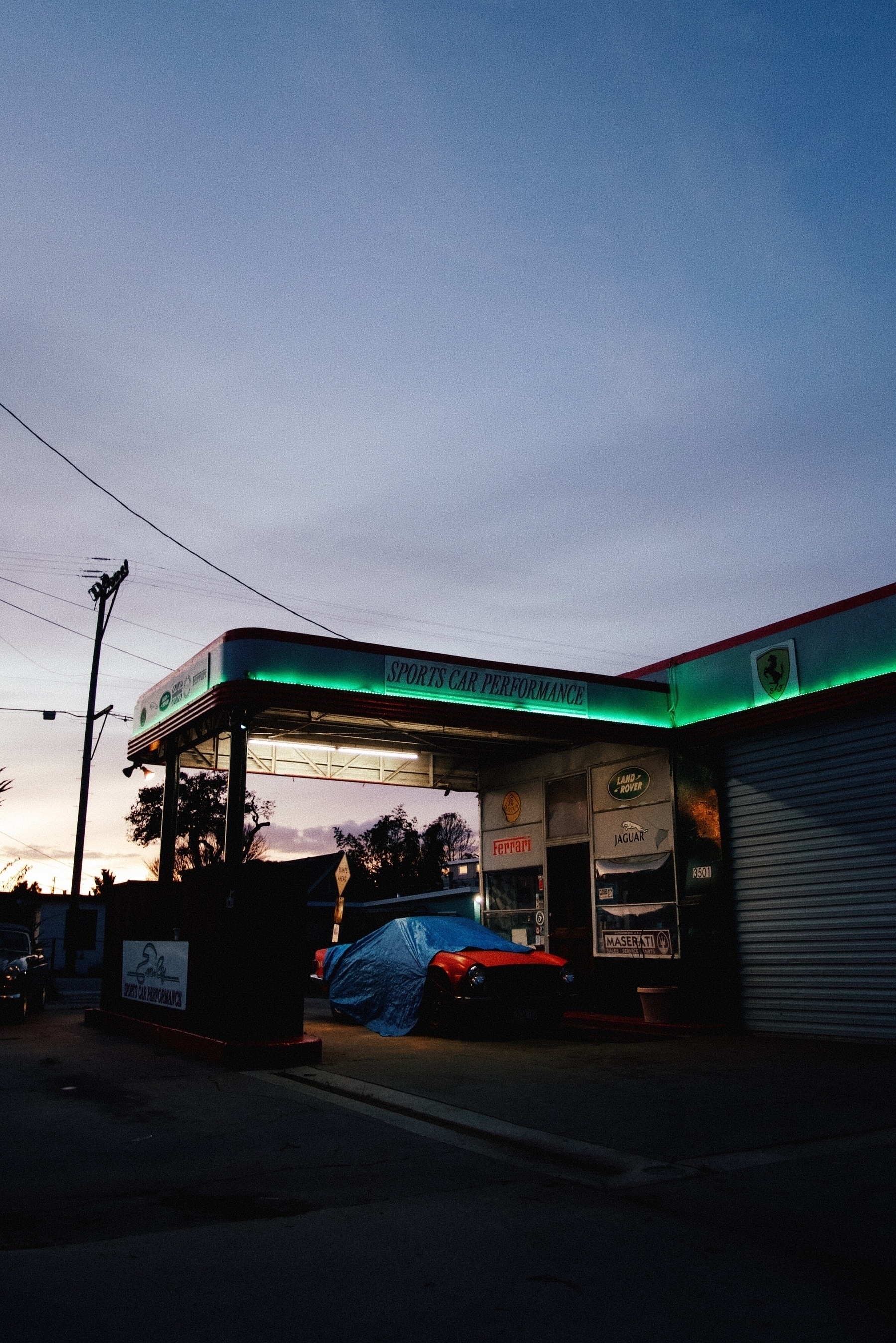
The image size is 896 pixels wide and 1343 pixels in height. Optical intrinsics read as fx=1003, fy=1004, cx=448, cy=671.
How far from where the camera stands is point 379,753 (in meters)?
17.2

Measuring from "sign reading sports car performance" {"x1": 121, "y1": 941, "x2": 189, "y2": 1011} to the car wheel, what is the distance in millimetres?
3025

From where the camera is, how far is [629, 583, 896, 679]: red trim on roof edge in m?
12.4

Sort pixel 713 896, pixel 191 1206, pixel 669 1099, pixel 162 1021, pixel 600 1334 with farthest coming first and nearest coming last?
pixel 713 896
pixel 162 1021
pixel 669 1099
pixel 191 1206
pixel 600 1334

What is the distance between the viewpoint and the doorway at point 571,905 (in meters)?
16.1

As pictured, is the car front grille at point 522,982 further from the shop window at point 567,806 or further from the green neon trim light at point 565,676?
the shop window at point 567,806

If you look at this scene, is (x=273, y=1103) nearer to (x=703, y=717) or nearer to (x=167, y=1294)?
(x=167, y=1294)

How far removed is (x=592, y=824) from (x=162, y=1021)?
23.9ft

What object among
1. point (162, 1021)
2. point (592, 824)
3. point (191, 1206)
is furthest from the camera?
point (592, 824)

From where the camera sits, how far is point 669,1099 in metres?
8.07

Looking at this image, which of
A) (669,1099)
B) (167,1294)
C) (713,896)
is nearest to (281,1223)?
(167,1294)

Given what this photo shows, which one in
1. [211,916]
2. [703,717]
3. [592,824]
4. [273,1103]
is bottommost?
[273,1103]

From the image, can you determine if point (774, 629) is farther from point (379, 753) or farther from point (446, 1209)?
point (446, 1209)

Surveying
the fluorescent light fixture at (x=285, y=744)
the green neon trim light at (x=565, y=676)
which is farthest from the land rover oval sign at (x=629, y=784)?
the fluorescent light fixture at (x=285, y=744)

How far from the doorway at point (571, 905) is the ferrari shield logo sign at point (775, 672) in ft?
13.4
